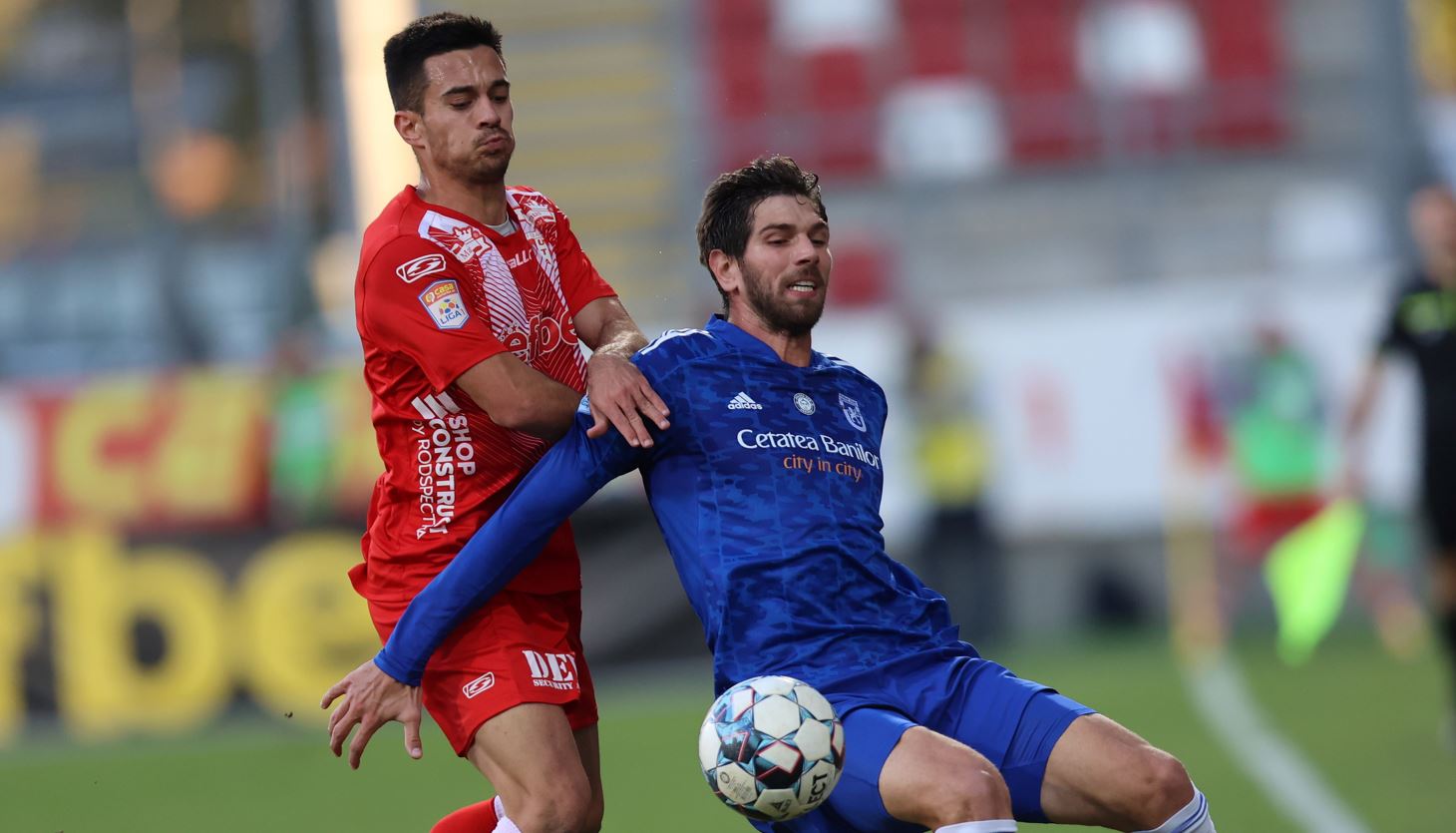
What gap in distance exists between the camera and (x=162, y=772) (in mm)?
9836

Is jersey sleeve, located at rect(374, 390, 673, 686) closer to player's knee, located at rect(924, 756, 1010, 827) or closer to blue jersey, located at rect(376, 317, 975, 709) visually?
blue jersey, located at rect(376, 317, 975, 709)

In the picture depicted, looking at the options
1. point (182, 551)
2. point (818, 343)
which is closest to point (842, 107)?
point (818, 343)

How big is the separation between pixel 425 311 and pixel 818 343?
28.0ft

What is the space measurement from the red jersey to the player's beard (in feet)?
1.64

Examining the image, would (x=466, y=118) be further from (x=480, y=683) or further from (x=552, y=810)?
(x=552, y=810)

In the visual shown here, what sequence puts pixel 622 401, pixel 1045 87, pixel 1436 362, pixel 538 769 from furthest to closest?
pixel 1045 87
pixel 1436 362
pixel 538 769
pixel 622 401

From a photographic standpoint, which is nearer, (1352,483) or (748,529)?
(748,529)

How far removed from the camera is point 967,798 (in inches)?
152

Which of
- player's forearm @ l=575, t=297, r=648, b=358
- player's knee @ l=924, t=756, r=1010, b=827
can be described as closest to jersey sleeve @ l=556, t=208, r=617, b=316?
player's forearm @ l=575, t=297, r=648, b=358

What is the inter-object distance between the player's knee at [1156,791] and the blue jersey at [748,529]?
54 cm

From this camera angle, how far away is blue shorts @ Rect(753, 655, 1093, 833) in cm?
404

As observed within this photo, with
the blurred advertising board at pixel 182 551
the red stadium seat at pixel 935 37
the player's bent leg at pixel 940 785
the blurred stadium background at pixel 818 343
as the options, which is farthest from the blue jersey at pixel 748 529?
the red stadium seat at pixel 935 37

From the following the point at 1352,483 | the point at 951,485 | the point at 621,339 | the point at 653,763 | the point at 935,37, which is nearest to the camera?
the point at 621,339

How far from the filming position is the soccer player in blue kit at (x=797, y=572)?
13.5ft
